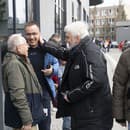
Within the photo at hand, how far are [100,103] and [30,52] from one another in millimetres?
1264

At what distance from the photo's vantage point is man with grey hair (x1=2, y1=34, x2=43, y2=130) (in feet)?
14.1

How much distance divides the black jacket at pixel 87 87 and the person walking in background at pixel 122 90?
0.12m

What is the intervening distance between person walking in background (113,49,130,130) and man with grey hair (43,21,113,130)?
12 cm

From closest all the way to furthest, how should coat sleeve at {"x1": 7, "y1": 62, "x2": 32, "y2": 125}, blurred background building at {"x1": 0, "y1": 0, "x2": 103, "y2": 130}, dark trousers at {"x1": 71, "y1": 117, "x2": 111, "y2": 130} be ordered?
coat sleeve at {"x1": 7, "y1": 62, "x2": 32, "y2": 125}, dark trousers at {"x1": 71, "y1": 117, "x2": 111, "y2": 130}, blurred background building at {"x1": 0, "y1": 0, "x2": 103, "y2": 130}

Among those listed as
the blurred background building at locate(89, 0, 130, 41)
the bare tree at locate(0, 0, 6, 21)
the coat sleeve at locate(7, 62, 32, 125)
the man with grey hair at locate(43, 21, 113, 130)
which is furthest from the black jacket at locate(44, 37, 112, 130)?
the blurred background building at locate(89, 0, 130, 41)

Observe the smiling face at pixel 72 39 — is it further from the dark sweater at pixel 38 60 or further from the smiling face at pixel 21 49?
the dark sweater at pixel 38 60

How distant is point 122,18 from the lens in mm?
96000

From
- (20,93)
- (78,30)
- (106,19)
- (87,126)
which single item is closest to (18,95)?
(20,93)

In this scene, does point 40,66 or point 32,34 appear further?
point 40,66

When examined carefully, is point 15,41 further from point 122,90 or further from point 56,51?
point 122,90

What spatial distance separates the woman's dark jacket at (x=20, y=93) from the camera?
14.1ft

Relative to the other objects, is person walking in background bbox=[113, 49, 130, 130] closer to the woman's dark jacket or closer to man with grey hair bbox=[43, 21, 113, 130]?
man with grey hair bbox=[43, 21, 113, 130]

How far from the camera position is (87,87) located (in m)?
4.32

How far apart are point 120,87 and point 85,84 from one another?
35 cm
